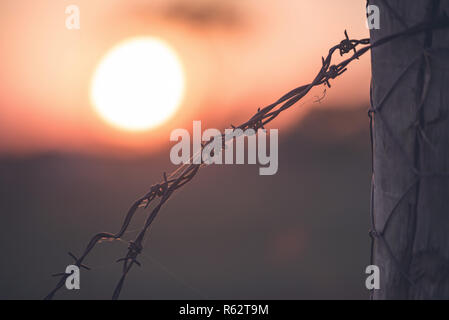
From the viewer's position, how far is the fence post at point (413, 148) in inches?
51.0

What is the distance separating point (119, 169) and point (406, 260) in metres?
22.9

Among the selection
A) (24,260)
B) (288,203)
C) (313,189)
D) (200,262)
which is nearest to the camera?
(200,262)

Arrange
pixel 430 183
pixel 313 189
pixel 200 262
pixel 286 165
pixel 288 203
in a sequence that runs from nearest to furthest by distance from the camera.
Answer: pixel 430 183 → pixel 200 262 → pixel 288 203 → pixel 313 189 → pixel 286 165

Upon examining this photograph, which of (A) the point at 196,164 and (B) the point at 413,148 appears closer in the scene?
(B) the point at 413,148

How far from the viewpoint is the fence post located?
130 centimetres

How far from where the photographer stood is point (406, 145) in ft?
4.37

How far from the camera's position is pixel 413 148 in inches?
52.1

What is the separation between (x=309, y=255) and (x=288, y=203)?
17.6ft

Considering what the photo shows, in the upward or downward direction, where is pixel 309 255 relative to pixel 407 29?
downward

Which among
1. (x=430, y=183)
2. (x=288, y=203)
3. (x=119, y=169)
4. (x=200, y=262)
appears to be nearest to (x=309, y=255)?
(x=200, y=262)
